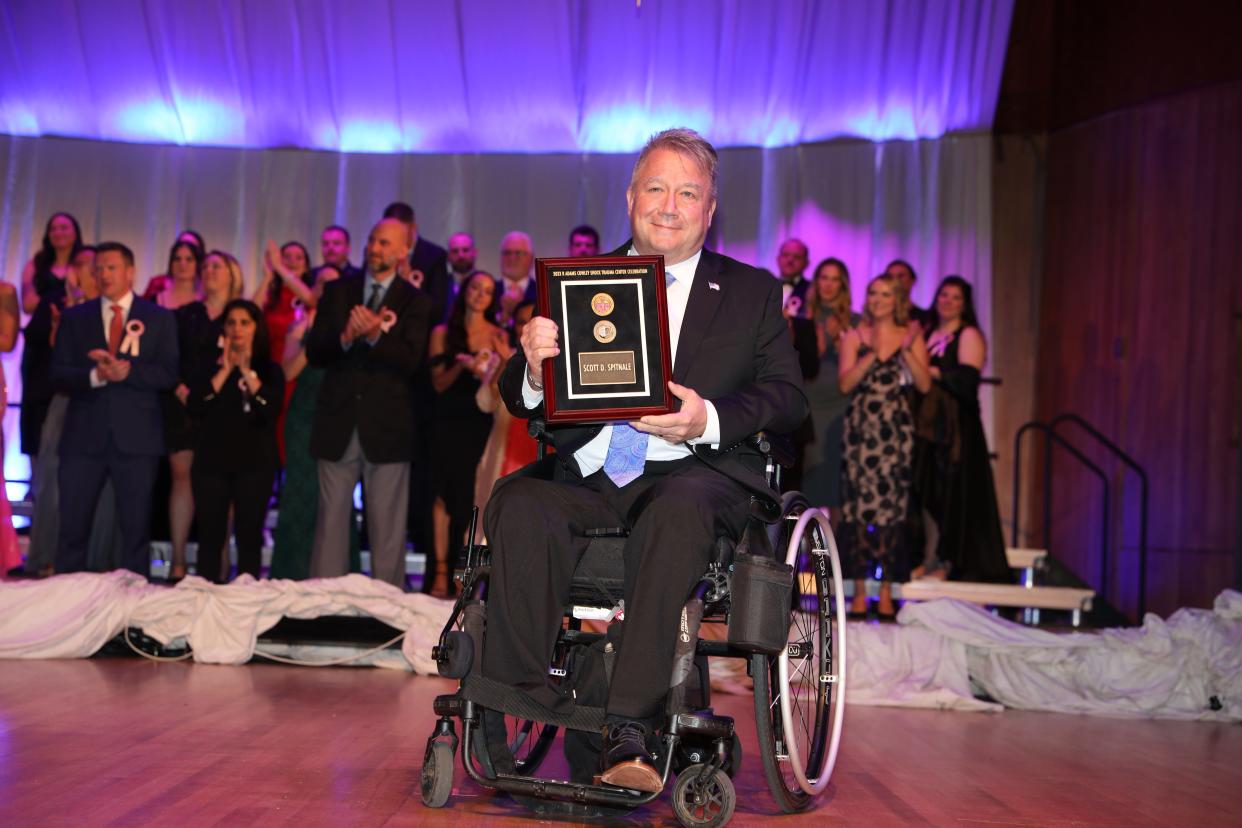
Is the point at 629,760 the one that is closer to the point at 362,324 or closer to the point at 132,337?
the point at 362,324

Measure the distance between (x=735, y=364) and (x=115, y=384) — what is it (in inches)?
157

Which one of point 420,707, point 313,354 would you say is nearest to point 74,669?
point 420,707

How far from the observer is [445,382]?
6371mm

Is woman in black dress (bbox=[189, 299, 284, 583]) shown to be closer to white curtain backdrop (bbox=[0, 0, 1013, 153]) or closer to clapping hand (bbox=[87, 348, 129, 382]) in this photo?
clapping hand (bbox=[87, 348, 129, 382])

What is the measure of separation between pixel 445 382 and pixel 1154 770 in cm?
387

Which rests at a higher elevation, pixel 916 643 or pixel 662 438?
pixel 662 438

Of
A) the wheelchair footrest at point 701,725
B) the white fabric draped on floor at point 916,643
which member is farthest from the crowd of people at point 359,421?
the wheelchair footrest at point 701,725

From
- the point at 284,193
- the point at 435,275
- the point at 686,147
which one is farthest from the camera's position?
the point at 284,193

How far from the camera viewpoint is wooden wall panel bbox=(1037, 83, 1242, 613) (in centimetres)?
711

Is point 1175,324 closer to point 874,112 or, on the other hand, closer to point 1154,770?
point 874,112

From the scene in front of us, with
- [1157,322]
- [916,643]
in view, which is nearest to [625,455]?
[916,643]

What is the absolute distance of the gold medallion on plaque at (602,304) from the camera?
2607mm

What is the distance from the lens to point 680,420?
2547 mm

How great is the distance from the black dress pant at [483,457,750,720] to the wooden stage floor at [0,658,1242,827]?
306mm
